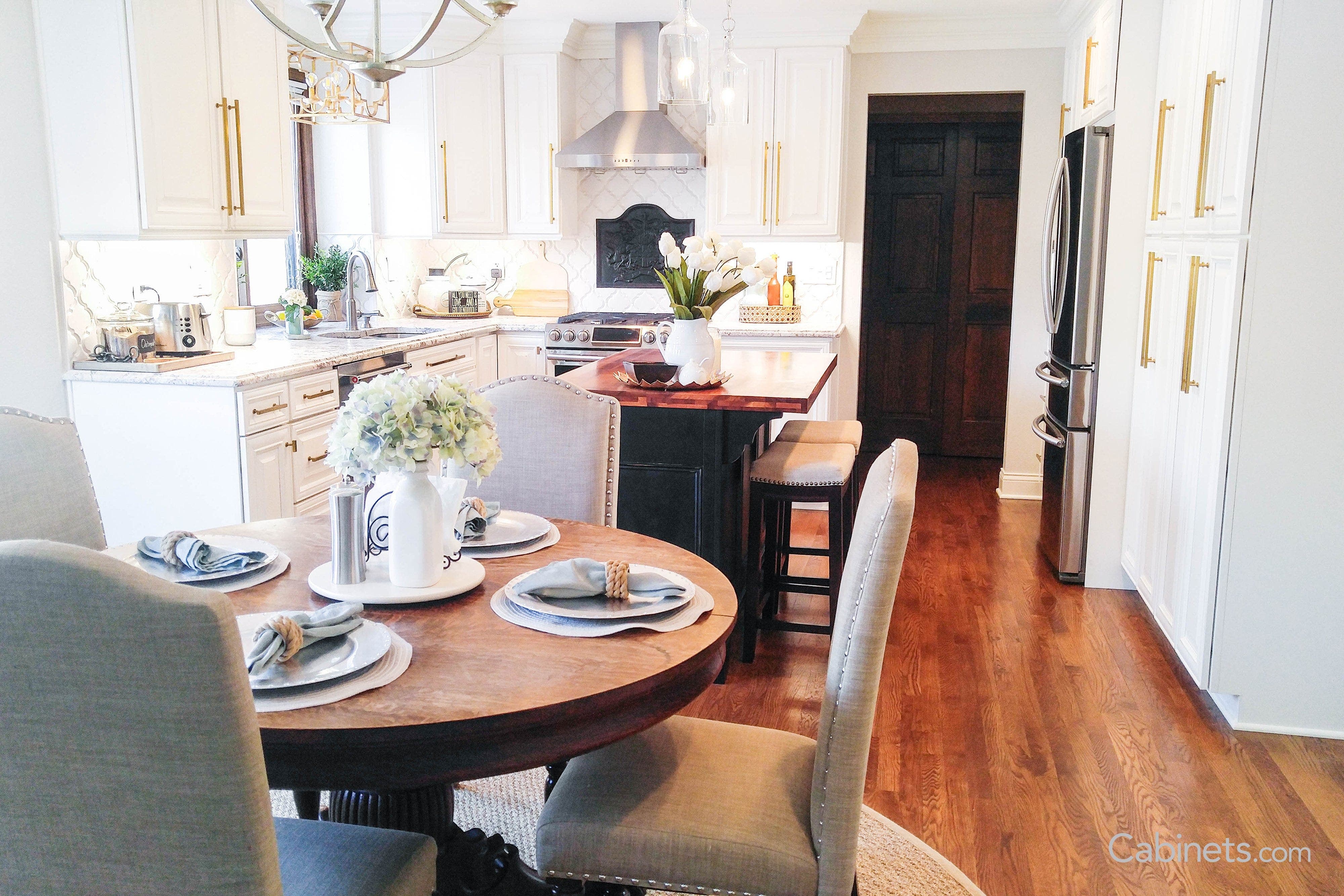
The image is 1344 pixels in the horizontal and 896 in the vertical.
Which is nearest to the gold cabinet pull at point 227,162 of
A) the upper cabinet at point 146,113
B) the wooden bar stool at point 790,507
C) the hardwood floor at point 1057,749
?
the upper cabinet at point 146,113

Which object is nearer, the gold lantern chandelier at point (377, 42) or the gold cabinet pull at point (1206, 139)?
the gold lantern chandelier at point (377, 42)

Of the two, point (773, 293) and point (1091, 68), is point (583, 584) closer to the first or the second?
point (1091, 68)

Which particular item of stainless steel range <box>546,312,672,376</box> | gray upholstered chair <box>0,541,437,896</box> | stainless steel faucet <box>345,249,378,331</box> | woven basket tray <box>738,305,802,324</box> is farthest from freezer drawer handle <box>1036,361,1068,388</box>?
gray upholstered chair <box>0,541,437,896</box>

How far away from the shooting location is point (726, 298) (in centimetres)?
330

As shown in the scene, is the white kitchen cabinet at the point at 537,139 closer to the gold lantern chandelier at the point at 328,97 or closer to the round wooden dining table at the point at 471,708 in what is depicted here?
the gold lantern chandelier at the point at 328,97

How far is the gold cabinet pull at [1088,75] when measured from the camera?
4461 mm

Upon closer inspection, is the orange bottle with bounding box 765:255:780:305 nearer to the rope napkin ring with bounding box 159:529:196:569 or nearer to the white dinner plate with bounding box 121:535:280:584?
the white dinner plate with bounding box 121:535:280:584

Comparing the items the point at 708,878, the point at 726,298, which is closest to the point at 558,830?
the point at 708,878

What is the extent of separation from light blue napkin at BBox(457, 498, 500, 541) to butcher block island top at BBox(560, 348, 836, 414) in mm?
961

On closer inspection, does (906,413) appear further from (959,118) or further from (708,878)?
(708,878)

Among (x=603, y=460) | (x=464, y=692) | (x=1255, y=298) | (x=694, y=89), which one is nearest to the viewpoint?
(x=464, y=692)

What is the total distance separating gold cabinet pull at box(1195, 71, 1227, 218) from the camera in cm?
299

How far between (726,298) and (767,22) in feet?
8.32

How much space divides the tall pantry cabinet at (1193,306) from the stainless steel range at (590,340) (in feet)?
7.67
